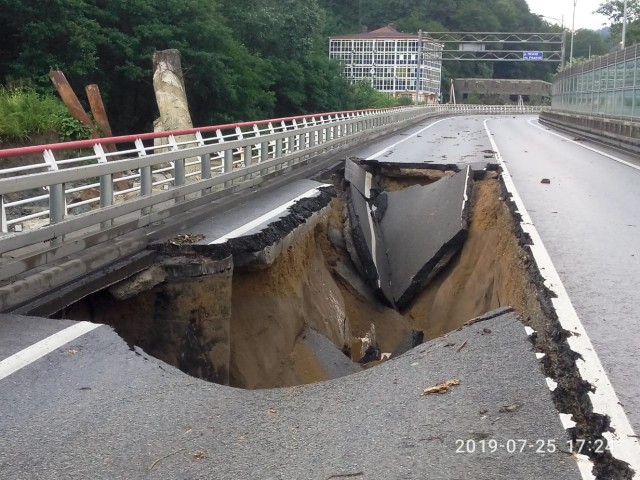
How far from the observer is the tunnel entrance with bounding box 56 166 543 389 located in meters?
7.96

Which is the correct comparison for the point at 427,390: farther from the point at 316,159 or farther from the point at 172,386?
the point at 316,159

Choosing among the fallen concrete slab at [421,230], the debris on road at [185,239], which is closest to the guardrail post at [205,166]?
the debris on road at [185,239]

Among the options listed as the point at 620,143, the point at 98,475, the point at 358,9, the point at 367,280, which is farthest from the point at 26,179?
the point at 358,9

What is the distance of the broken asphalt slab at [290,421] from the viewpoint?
13.5ft

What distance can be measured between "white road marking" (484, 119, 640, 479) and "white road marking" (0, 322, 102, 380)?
3.55 metres

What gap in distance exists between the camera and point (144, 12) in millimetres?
35281

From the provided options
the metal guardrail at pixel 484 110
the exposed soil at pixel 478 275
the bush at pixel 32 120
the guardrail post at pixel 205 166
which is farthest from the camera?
the metal guardrail at pixel 484 110

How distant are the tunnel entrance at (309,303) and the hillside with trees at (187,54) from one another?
16472 mm

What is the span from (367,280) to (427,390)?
934cm

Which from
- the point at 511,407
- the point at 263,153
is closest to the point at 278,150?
the point at 263,153

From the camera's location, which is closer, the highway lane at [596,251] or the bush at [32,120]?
the highway lane at [596,251]

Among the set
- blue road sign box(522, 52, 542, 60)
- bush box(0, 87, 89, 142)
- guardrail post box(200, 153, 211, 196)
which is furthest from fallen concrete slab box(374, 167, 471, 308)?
blue road sign box(522, 52, 542, 60)

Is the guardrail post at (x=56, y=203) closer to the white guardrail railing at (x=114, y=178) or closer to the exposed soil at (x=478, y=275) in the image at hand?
the white guardrail railing at (x=114, y=178)

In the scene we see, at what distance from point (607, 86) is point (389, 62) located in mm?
99373
